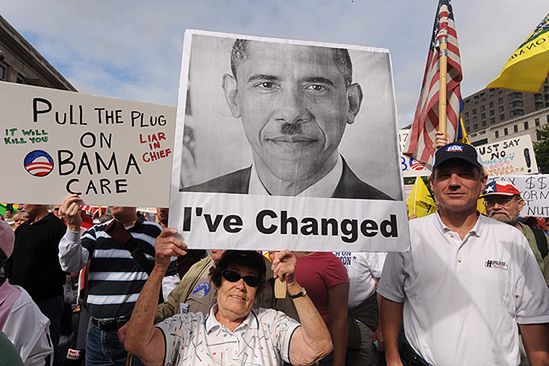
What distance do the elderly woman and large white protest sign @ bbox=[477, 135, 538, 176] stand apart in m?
7.41

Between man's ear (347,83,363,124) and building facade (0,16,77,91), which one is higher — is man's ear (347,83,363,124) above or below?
below

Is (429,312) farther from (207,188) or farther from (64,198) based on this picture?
(64,198)

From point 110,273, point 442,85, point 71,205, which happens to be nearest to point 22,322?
point 71,205

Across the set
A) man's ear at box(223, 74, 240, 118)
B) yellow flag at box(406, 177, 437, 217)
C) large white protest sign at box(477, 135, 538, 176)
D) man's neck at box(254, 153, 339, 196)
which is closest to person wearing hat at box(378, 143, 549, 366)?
man's neck at box(254, 153, 339, 196)

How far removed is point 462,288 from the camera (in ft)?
7.11

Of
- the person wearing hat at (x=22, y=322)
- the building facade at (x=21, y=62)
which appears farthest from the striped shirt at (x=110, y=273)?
the building facade at (x=21, y=62)

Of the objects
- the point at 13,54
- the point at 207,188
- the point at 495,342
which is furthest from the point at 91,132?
the point at 13,54

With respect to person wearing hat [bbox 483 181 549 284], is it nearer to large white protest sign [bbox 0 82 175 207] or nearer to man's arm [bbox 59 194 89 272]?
large white protest sign [bbox 0 82 175 207]

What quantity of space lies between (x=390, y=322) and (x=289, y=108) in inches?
53.3

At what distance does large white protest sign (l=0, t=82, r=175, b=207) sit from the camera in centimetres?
223

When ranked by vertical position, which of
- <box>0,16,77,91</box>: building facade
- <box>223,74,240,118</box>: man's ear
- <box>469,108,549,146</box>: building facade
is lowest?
<box>223,74,240,118</box>: man's ear

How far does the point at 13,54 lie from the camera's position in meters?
38.2

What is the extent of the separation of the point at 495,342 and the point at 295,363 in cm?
101

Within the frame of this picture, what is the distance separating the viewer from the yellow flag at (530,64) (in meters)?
3.35
